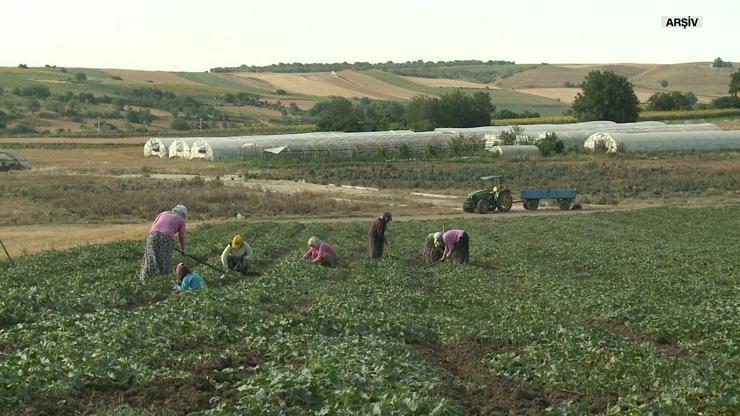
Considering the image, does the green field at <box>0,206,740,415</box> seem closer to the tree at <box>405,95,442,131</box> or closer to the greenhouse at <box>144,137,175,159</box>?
the greenhouse at <box>144,137,175,159</box>

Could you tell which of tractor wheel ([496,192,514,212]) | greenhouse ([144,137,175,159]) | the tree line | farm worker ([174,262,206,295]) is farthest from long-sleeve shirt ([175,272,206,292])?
the tree line

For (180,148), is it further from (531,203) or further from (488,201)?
(488,201)

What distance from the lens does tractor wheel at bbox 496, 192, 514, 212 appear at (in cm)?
5706

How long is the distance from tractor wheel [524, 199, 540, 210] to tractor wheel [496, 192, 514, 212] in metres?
1.85

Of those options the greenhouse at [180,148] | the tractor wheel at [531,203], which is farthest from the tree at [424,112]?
the tractor wheel at [531,203]

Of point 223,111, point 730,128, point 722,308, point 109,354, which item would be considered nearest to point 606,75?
point 730,128

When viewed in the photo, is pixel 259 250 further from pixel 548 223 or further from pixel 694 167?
pixel 694 167

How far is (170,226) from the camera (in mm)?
23734

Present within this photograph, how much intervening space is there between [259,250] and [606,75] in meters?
98.0

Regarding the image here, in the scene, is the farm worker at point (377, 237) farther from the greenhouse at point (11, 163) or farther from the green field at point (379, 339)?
the greenhouse at point (11, 163)

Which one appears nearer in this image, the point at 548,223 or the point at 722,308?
the point at 722,308

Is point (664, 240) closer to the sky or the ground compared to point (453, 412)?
closer to the ground

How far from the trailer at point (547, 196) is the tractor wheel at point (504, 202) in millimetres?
1433

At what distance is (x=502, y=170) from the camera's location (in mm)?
78312
